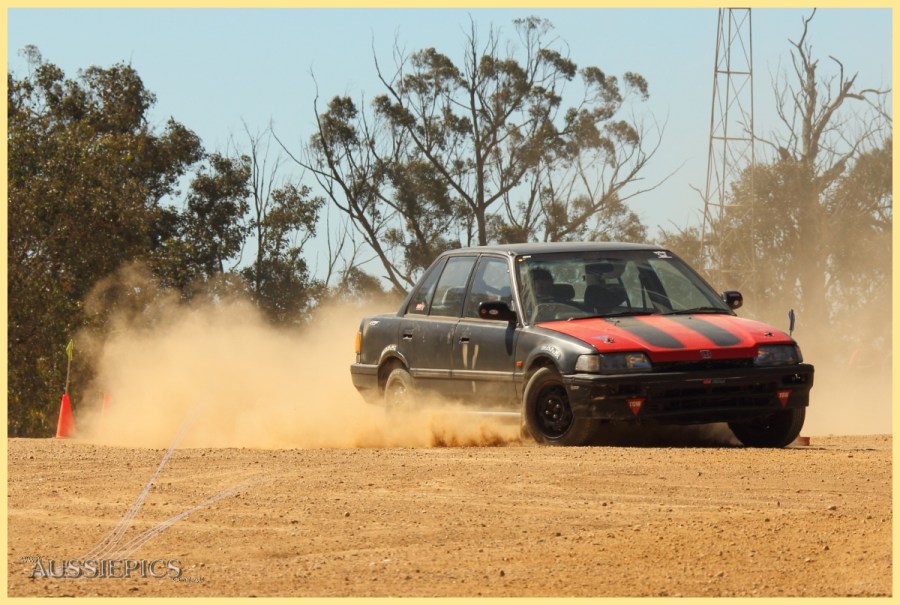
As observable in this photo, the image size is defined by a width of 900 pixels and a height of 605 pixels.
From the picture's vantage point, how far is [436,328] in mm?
13328

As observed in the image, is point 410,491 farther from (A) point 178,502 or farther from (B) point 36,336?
(B) point 36,336

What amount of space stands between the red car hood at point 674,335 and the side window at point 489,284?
650mm

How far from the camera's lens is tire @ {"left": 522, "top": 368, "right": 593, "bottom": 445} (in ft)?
38.8

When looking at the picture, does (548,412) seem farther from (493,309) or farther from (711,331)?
(711,331)

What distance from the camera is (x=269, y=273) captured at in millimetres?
50719

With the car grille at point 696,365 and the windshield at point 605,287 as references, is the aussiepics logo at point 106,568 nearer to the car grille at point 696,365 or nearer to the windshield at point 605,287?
the car grille at point 696,365

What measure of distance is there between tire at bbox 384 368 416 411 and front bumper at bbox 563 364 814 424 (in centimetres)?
224

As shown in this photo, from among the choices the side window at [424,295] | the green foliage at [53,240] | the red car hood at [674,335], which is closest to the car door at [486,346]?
the red car hood at [674,335]

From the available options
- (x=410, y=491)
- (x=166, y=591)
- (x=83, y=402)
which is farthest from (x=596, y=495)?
(x=83, y=402)

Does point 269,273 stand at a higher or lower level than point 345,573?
higher

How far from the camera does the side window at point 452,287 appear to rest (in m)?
13.3

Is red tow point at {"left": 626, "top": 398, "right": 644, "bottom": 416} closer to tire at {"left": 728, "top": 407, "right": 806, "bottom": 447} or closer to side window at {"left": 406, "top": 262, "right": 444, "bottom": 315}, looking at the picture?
tire at {"left": 728, "top": 407, "right": 806, "bottom": 447}

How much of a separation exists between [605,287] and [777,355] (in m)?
1.51

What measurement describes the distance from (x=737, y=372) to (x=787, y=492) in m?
2.33
